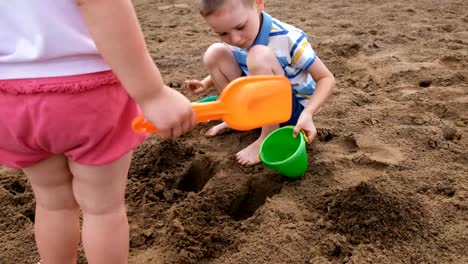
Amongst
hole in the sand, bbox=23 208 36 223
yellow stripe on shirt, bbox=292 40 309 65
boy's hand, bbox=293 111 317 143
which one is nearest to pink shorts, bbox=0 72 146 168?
hole in the sand, bbox=23 208 36 223

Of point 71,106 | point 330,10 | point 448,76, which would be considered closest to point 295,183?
point 71,106

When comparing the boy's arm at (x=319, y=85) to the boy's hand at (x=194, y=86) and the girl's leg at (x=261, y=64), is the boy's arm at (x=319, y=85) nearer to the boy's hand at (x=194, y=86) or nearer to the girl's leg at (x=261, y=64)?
the girl's leg at (x=261, y=64)

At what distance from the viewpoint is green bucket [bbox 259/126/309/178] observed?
5.66 ft

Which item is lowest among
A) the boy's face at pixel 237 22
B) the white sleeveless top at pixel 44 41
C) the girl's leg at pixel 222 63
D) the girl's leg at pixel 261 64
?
the girl's leg at pixel 222 63

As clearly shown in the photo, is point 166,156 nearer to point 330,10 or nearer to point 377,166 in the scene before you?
point 377,166

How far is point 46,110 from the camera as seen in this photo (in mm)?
1001

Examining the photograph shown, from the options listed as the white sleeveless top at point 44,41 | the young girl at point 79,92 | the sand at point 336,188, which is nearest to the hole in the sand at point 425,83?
the sand at point 336,188

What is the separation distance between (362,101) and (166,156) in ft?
2.90

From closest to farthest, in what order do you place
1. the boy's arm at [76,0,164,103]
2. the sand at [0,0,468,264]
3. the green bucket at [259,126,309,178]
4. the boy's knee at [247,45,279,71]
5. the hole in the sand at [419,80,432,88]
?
1. the boy's arm at [76,0,164,103]
2. the sand at [0,0,468,264]
3. the green bucket at [259,126,309,178]
4. the boy's knee at [247,45,279,71]
5. the hole in the sand at [419,80,432,88]

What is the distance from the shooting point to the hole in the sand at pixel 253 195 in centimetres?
174

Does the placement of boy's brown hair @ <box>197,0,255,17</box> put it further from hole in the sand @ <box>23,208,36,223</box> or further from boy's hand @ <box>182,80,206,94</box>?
hole in the sand @ <box>23,208,36,223</box>

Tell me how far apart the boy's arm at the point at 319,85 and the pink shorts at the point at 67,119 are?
85 cm

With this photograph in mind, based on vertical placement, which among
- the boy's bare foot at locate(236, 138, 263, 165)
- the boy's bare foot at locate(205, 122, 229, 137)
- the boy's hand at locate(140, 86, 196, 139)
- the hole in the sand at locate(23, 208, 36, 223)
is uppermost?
the boy's hand at locate(140, 86, 196, 139)

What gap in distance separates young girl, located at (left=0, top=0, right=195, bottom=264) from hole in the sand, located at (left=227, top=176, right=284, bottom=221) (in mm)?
641
